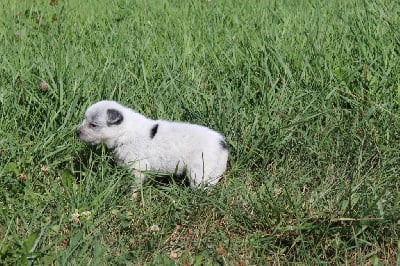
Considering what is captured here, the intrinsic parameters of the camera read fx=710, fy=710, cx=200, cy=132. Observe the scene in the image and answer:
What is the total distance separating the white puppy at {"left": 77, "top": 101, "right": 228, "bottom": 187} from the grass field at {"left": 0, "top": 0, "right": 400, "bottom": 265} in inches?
4.8

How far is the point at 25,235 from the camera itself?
158 inches

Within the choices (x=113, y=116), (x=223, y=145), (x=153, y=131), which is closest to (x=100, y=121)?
(x=113, y=116)

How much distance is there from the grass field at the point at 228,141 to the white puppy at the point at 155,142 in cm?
12

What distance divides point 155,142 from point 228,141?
49cm

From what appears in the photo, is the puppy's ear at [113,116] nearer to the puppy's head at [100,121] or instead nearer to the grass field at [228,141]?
the puppy's head at [100,121]

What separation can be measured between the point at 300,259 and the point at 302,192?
61 cm

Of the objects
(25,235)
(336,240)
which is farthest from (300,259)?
(25,235)

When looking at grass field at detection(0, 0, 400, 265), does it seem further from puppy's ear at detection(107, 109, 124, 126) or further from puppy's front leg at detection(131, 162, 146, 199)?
puppy's ear at detection(107, 109, 124, 126)

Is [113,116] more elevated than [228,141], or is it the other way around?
[113,116]

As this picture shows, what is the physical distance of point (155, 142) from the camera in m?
4.76

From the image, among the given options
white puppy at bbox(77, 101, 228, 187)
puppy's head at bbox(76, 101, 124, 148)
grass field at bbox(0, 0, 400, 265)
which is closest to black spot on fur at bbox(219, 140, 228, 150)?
white puppy at bbox(77, 101, 228, 187)

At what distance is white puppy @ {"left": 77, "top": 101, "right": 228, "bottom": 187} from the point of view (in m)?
4.59

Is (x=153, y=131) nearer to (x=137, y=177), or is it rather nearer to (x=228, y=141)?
(x=137, y=177)

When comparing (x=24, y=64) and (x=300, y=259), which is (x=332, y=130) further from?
(x=24, y=64)
